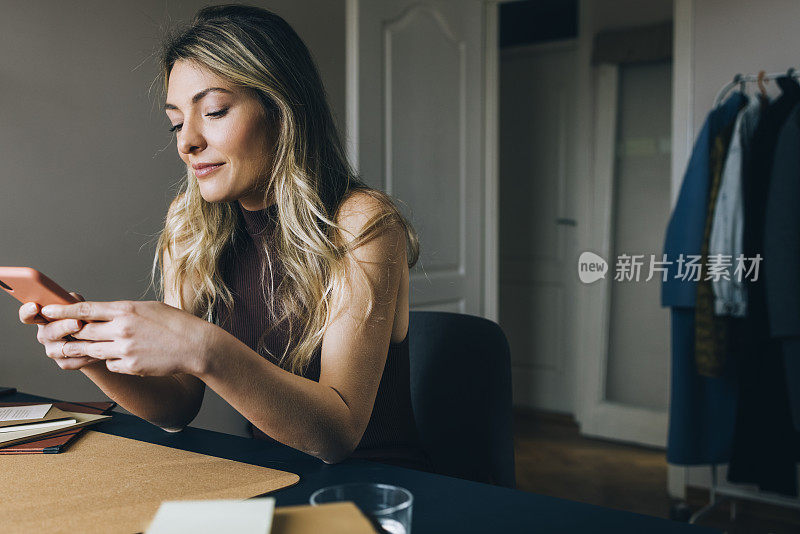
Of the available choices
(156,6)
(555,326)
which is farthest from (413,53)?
(555,326)

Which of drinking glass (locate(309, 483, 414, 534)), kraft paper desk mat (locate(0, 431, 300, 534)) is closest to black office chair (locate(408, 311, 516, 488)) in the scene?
kraft paper desk mat (locate(0, 431, 300, 534))

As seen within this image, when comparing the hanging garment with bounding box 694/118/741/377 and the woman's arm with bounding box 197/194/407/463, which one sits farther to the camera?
the hanging garment with bounding box 694/118/741/377

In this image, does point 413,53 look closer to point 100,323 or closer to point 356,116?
point 356,116

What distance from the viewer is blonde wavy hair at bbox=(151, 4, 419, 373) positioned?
1.20 m

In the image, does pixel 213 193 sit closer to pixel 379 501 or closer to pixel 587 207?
pixel 379 501

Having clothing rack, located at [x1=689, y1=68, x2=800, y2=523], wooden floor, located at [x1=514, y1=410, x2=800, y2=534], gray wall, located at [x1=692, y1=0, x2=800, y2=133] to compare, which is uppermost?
gray wall, located at [x1=692, y1=0, x2=800, y2=133]

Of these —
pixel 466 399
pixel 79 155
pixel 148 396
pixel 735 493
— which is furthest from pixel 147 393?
pixel 735 493

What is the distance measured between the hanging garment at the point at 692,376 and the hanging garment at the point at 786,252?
26cm

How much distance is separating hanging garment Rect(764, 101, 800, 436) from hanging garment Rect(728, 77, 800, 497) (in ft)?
0.31

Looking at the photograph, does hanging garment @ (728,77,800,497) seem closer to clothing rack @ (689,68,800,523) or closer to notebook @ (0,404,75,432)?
clothing rack @ (689,68,800,523)

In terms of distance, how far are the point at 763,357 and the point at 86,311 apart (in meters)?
2.35

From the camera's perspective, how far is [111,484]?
864 millimetres

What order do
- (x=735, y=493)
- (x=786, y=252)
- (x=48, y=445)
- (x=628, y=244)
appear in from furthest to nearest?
(x=628, y=244) < (x=735, y=493) < (x=786, y=252) < (x=48, y=445)

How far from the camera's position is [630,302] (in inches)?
154
